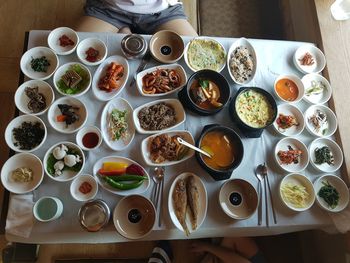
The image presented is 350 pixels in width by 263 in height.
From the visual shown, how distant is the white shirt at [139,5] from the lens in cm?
199

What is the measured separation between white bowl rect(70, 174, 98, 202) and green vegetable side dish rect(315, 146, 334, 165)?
46.7 inches

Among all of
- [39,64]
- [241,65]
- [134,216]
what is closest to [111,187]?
[134,216]

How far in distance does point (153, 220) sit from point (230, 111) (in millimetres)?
715

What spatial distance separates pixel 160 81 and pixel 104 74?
312 mm

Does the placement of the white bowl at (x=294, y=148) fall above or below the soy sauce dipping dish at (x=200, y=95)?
below

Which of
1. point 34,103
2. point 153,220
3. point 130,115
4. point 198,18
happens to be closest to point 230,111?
point 130,115

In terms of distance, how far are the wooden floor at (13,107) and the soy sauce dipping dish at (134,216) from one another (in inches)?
34.3

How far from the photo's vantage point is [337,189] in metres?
1.60

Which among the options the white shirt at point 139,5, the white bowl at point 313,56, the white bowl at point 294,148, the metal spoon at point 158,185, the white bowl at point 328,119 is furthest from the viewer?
the white shirt at point 139,5

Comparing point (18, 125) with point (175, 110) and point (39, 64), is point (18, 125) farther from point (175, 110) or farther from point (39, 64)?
point (175, 110)

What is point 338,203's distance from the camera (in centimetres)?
156

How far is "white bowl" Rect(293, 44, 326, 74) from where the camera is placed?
71.5 inches

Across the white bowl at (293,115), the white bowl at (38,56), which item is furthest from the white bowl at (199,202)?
the white bowl at (38,56)

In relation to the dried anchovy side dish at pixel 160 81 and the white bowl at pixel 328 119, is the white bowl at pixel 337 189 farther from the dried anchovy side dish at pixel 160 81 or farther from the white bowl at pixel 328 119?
the dried anchovy side dish at pixel 160 81
